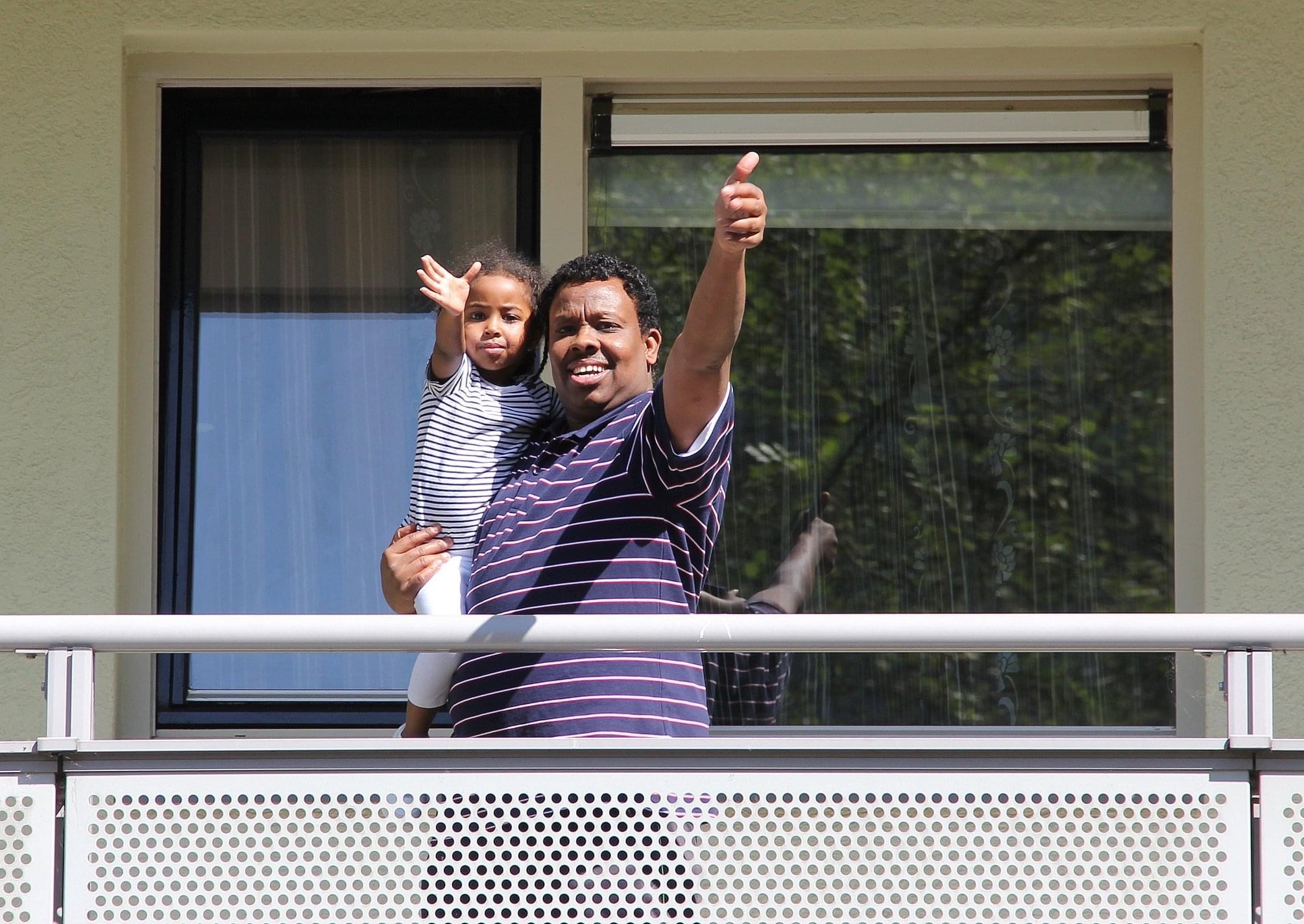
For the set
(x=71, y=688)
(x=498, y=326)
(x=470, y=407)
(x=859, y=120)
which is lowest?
(x=71, y=688)

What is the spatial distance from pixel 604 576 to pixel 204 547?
2.14 metres

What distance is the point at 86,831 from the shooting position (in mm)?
2031

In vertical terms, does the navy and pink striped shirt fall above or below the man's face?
below

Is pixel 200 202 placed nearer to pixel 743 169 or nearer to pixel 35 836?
pixel 35 836

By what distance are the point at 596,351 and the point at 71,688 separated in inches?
36.5

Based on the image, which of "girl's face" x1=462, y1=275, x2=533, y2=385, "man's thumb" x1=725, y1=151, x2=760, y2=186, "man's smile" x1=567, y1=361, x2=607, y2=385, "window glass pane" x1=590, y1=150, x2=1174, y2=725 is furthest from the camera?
"window glass pane" x1=590, y1=150, x2=1174, y2=725

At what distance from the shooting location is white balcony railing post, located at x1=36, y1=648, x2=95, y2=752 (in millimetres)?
2018

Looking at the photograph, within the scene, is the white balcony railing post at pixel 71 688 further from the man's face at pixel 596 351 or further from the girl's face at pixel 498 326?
the girl's face at pixel 498 326

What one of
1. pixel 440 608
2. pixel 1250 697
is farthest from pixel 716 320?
pixel 440 608

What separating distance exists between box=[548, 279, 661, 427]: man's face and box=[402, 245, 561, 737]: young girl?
1.15ft

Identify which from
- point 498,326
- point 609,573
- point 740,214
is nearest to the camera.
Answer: point 740,214

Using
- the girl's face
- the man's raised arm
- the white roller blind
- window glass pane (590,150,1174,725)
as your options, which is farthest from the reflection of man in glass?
the man's raised arm

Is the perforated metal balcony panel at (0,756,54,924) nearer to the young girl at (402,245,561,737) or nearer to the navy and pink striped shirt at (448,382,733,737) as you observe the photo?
the navy and pink striped shirt at (448,382,733,737)

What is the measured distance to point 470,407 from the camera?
9.32 feet
